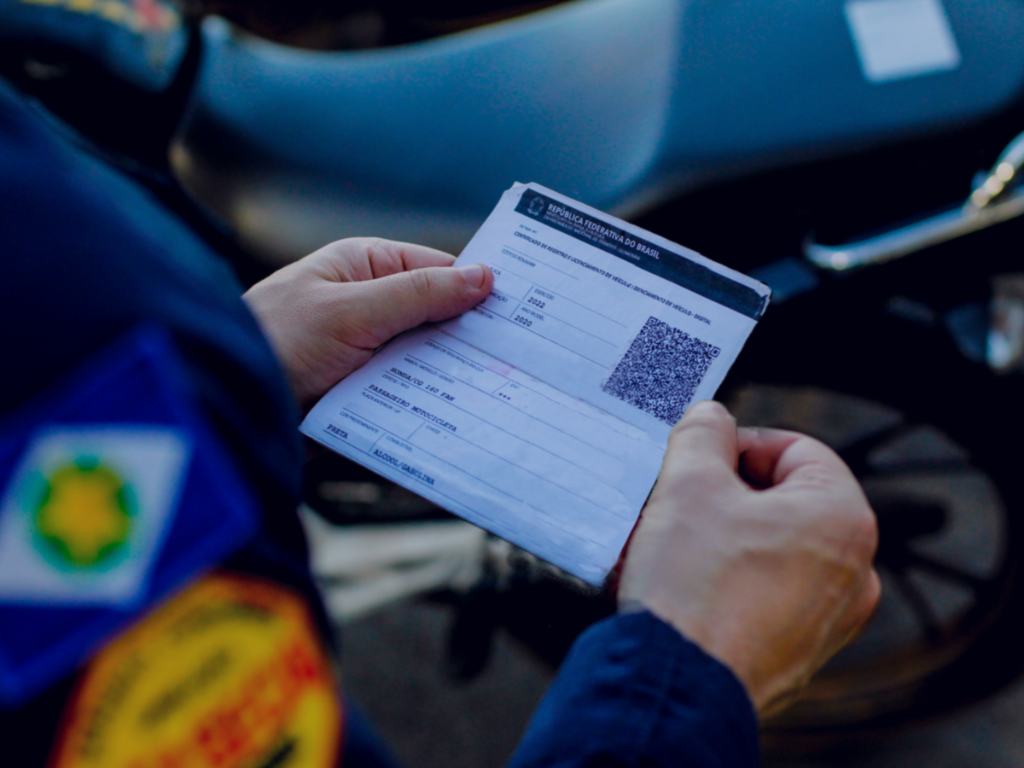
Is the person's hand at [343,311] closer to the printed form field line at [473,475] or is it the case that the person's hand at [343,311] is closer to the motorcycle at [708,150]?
the printed form field line at [473,475]

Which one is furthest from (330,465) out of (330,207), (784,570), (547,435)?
(784,570)

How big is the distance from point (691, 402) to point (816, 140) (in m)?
0.29

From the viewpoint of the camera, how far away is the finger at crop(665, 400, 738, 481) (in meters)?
0.44

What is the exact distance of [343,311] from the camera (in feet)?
1.74

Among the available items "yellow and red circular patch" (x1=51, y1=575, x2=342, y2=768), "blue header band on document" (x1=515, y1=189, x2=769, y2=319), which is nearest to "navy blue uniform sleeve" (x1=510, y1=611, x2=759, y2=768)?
"yellow and red circular patch" (x1=51, y1=575, x2=342, y2=768)

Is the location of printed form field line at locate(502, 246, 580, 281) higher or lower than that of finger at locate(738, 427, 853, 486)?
higher

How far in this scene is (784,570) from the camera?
0.42m

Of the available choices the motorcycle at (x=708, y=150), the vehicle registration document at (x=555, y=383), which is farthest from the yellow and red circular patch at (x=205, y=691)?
the motorcycle at (x=708, y=150)

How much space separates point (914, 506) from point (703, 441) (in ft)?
2.22

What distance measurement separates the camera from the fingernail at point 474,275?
540mm

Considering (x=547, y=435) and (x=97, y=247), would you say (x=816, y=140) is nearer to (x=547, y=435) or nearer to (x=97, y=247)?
(x=547, y=435)

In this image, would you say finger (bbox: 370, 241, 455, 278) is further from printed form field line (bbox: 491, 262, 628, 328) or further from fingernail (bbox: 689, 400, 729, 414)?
fingernail (bbox: 689, 400, 729, 414)

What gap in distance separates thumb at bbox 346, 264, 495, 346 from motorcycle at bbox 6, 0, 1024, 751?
15cm

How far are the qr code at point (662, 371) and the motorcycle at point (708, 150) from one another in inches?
6.7
